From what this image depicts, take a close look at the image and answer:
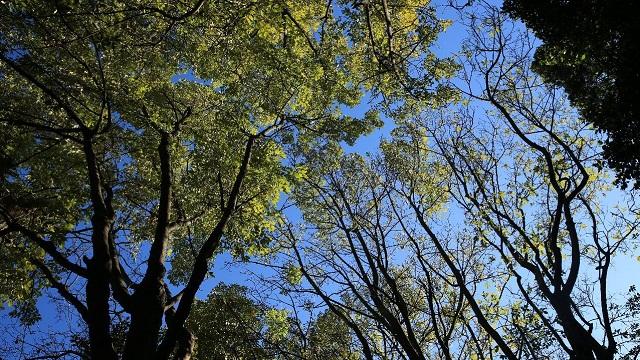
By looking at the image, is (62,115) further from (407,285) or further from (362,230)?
(407,285)

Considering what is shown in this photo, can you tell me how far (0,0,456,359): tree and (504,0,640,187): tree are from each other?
2257 mm

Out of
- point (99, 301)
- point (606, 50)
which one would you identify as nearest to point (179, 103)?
point (99, 301)

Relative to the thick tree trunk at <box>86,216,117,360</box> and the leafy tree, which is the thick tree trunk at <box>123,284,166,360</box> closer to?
the thick tree trunk at <box>86,216,117,360</box>

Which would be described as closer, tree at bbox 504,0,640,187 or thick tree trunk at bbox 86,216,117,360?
thick tree trunk at bbox 86,216,117,360

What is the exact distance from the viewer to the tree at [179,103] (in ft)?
25.1

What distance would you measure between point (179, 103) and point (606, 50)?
9.41 meters

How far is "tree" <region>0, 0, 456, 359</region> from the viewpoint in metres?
7.65

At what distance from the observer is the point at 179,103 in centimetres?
1036

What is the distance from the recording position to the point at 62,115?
32.0 ft

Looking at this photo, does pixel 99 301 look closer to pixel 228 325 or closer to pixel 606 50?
pixel 228 325

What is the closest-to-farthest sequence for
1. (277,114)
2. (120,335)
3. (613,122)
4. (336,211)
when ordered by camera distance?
(613,122) < (277,114) < (120,335) < (336,211)

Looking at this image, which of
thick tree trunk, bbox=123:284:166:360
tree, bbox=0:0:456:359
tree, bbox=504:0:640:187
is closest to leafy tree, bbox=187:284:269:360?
tree, bbox=0:0:456:359

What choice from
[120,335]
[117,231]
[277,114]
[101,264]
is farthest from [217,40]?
[120,335]

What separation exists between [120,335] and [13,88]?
7275mm
